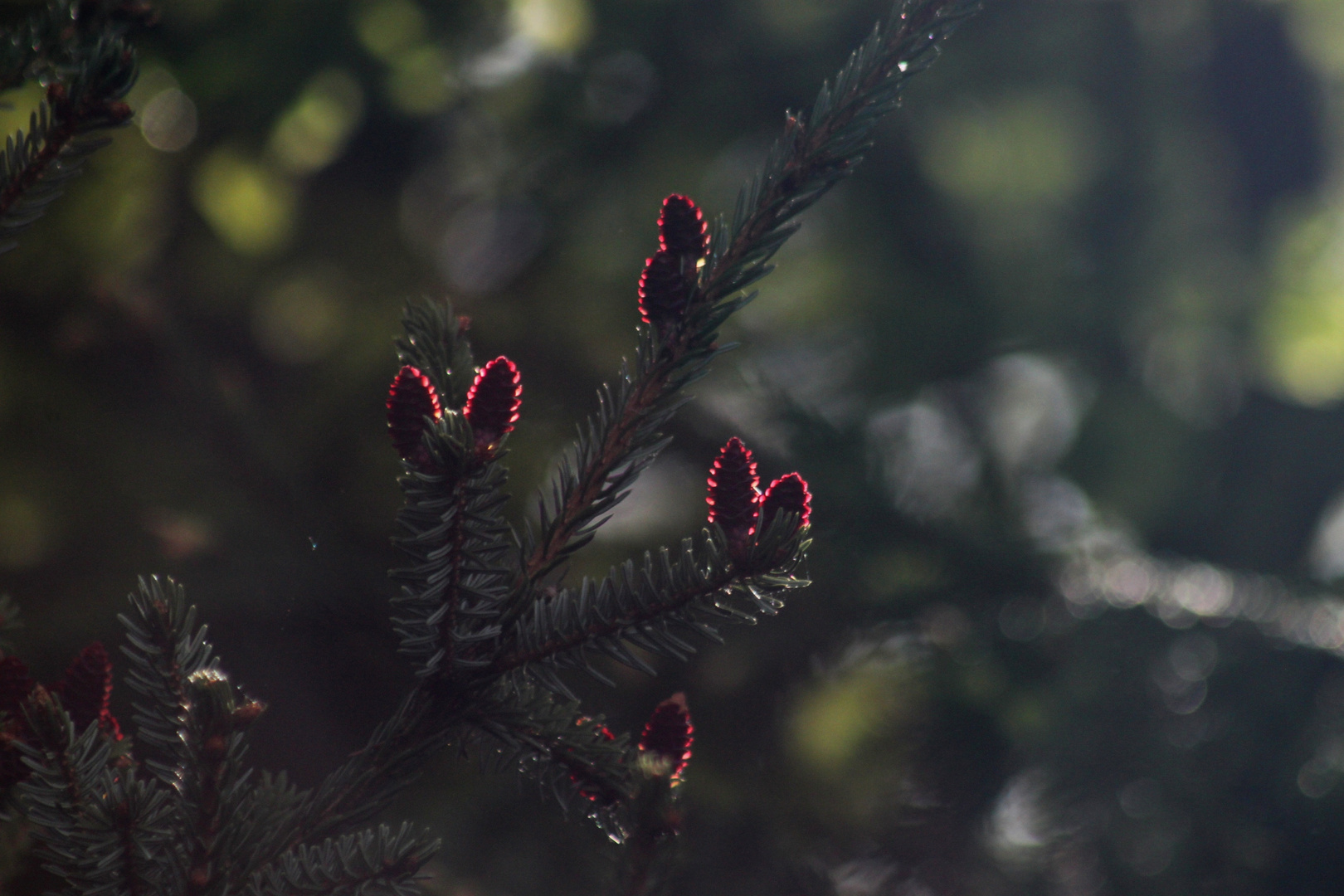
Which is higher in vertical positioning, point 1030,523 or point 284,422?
point 1030,523

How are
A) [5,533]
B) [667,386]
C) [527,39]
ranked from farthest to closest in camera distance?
[527,39] < [5,533] < [667,386]

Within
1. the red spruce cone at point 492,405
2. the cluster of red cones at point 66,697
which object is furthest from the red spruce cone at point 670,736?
the cluster of red cones at point 66,697

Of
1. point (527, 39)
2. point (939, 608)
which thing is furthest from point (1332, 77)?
point (527, 39)

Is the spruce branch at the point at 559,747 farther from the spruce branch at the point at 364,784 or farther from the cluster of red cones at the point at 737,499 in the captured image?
the cluster of red cones at the point at 737,499

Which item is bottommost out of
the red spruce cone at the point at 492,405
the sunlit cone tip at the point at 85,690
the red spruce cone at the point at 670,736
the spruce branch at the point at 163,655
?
the sunlit cone tip at the point at 85,690

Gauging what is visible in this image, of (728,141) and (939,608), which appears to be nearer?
(939,608)

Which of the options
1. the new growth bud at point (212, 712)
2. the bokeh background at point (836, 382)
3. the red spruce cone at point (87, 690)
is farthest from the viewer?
the bokeh background at point (836, 382)

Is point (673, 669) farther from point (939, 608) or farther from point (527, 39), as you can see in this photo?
point (527, 39)
